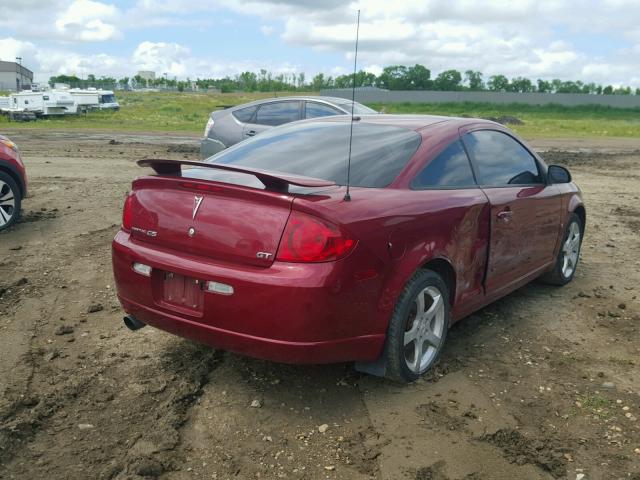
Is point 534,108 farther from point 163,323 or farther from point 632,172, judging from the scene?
point 163,323

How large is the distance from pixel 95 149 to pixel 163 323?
55.5ft

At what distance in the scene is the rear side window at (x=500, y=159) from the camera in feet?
15.7

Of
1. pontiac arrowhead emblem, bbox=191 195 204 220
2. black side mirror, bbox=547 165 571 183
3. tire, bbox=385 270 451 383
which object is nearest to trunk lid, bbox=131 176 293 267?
pontiac arrowhead emblem, bbox=191 195 204 220

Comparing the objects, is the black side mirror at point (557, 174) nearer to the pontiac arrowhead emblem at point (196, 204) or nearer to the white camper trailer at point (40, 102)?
the pontiac arrowhead emblem at point (196, 204)

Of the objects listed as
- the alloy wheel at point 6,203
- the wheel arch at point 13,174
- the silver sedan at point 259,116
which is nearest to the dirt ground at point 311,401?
the alloy wheel at point 6,203

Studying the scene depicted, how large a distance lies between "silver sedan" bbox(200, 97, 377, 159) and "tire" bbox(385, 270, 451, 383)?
7662 millimetres

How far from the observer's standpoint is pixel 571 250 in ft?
20.8

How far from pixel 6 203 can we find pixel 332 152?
5.38 metres

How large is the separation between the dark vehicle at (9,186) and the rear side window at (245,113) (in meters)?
4.46

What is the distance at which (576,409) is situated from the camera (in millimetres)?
3750

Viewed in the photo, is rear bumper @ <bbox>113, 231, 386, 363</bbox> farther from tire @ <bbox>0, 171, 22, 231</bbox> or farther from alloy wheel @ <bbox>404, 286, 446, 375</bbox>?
tire @ <bbox>0, 171, 22, 231</bbox>

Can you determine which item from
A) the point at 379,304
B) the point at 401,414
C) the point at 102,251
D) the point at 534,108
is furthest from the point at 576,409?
the point at 534,108

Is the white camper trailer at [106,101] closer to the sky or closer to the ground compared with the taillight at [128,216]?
closer to the ground

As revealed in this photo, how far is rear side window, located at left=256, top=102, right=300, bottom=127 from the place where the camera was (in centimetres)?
1166
